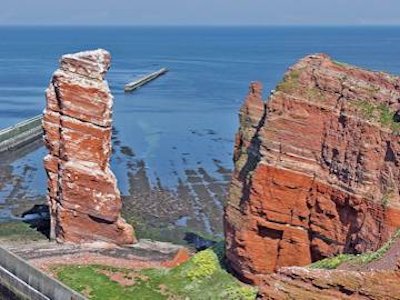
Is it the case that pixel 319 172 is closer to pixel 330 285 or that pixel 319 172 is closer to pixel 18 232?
pixel 330 285

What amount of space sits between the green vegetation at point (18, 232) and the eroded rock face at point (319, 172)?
53.6ft

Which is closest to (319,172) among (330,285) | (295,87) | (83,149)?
(295,87)

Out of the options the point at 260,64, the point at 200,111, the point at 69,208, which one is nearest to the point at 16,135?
the point at 200,111

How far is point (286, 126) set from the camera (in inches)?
1389

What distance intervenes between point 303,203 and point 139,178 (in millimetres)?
32141

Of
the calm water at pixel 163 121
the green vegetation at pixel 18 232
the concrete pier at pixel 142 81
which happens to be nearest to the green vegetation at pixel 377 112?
the calm water at pixel 163 121

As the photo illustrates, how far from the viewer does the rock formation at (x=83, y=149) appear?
44969 millimetres

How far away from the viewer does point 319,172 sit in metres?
34.8

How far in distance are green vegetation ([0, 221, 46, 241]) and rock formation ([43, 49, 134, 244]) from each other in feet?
10.4

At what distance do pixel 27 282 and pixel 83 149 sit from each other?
9.50m

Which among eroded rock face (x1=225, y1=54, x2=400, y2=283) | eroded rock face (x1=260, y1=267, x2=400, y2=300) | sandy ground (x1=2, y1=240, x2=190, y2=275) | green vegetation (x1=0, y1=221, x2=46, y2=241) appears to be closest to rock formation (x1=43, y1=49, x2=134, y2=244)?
sandy ground (x1=2, y1=240, x2=190, y2=275)

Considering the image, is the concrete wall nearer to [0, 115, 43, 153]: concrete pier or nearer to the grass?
the grass

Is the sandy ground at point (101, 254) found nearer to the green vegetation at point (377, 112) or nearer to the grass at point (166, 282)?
the grass at point (166, 282)

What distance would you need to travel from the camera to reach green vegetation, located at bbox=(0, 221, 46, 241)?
48528 millimetres
